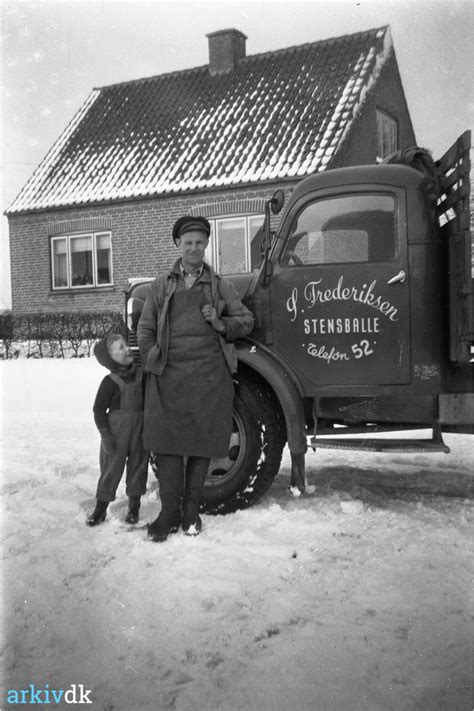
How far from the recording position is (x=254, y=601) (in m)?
3.07

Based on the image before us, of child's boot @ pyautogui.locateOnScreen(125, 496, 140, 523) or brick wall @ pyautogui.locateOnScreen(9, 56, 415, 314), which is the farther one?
brick wall @ pyautogui.locateOnScreen(9, 56, 415, 314)

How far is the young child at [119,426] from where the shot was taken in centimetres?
411

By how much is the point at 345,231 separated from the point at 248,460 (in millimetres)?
1610

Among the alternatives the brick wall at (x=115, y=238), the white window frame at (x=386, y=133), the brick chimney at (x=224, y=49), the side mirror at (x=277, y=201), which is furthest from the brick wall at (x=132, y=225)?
the side mirror at (x=277, y=201)

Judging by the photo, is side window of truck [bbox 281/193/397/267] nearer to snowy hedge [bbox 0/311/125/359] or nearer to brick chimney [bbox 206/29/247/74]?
snowy hedge [bbox 0/311/125/359]

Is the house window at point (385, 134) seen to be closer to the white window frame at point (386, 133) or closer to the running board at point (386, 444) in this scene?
the white window frame at point (386, 133)

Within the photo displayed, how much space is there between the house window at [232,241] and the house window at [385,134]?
4.16 meters

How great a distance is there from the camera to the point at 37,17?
415 cm

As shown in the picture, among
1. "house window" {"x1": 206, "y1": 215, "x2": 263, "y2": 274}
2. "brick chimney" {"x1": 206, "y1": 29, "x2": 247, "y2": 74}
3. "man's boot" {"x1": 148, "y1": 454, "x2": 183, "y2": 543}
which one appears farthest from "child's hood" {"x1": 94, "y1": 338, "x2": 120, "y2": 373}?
"brick chimney" {"x1": 206, "y1": 29, "x2": 247, "y2": 74}

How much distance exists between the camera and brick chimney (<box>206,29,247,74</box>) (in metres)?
17.7

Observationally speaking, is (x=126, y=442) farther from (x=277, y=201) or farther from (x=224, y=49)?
(x=224, y=49)

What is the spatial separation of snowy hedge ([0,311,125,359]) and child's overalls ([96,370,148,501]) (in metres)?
8.48

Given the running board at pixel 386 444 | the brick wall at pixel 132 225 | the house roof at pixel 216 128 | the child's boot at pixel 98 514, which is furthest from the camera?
the brick wall at pixel 132 225

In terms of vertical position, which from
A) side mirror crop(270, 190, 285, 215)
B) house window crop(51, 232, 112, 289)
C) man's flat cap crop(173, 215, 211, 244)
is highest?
house window crop(51, 232, 112, 289)
